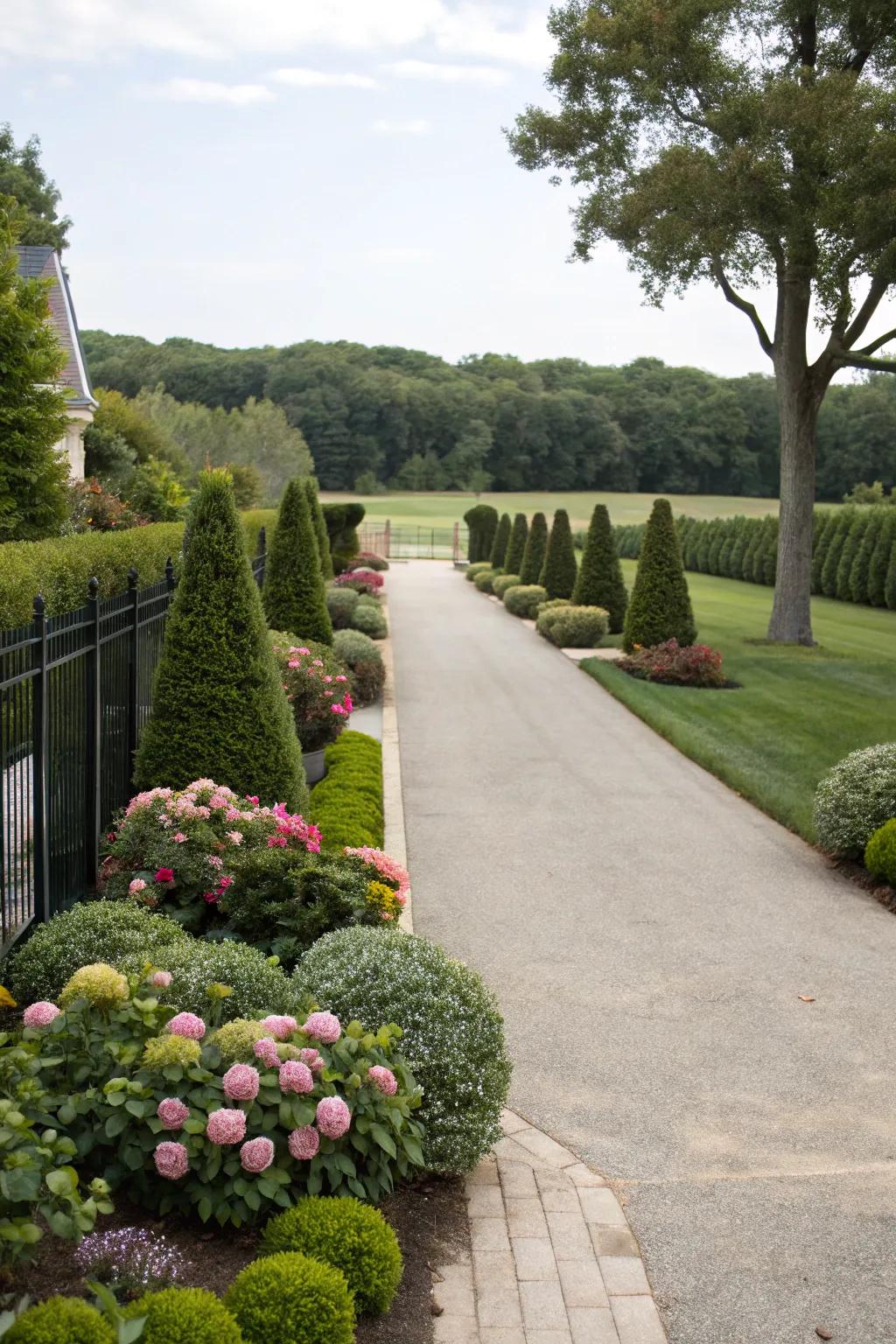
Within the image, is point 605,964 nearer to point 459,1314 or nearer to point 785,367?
point 459,1314

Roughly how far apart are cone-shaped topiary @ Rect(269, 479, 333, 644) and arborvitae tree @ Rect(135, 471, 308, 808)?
7817 mm

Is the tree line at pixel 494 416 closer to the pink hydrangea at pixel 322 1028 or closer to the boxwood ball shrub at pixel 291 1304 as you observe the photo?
the pink hydrangea at pixel 322 1028

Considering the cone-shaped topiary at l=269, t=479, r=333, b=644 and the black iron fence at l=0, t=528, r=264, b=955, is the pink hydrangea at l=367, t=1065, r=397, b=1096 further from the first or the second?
the cone-shaped topiary at l=269, t=479, r=333, b=644

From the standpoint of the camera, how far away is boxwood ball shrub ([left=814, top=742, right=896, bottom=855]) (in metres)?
9.99

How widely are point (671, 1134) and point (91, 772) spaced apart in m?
4.04

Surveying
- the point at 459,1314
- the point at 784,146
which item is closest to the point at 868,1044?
the point at 459,1314

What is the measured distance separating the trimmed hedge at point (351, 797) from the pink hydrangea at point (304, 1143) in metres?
4.68

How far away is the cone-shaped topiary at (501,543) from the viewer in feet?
149

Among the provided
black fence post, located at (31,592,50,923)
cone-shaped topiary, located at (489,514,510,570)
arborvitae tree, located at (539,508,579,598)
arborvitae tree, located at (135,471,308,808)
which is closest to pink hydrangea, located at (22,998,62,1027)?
black fence post, located at (31,592,50,923)

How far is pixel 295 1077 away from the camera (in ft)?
13.4

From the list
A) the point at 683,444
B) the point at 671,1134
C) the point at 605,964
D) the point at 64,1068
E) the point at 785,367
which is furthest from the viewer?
the point at 683,444

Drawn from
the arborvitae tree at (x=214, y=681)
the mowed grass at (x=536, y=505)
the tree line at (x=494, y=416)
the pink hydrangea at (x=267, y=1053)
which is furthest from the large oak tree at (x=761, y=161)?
the tree line at (x=494, y=416)

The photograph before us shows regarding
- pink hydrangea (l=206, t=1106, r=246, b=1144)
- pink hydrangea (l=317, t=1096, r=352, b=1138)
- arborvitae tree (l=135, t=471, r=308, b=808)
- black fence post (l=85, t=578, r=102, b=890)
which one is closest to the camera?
pink hydrangea (l=206, t=1106, r=246, b=1144)

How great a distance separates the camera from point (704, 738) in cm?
1571
